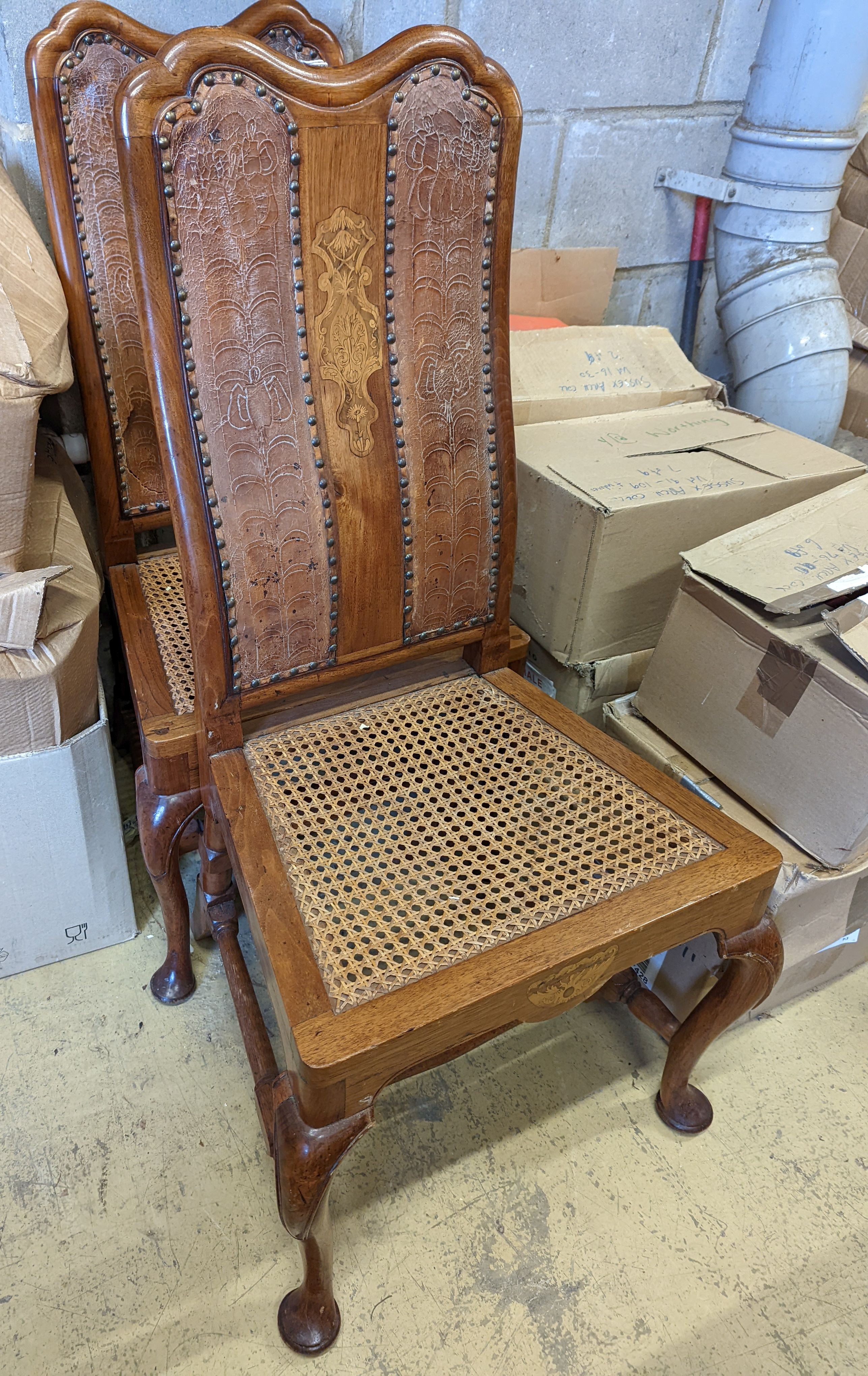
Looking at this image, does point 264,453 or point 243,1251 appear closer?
point 264,453

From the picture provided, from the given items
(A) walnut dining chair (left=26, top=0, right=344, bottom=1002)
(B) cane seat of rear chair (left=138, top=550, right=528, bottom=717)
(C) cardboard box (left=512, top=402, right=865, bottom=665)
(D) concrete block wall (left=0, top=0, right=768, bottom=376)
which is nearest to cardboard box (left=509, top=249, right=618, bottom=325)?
(D) concrete block wall (left=0, top=0, right=768, bottom=376)

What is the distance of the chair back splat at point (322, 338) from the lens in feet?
2.77

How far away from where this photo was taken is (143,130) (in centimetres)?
80

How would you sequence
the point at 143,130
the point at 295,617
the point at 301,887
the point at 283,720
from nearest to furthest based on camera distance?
the point at 143,130, the point at 301,887, the point at 295,617, the point at 283,720

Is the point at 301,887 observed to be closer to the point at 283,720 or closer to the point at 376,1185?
the point at 283,720

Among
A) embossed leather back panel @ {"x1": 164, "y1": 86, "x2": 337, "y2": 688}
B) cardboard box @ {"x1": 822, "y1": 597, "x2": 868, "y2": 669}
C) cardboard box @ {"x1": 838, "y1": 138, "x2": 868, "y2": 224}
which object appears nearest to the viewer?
embossed leather back panel @ {"x1": 164, "y1": 86, "x2": 337, "y2": 688}

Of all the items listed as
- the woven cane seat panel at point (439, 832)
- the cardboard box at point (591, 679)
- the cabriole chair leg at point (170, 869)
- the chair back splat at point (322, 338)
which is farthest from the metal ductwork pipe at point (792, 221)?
the cabriole chair leg at point (170, 869)

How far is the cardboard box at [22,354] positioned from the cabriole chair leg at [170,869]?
369 mm

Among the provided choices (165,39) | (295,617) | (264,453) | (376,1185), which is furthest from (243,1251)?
(165,39)

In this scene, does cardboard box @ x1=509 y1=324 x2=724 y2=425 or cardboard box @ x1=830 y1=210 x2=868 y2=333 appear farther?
cardboard box @ x1=830 y1=210 x2=868 y2=333

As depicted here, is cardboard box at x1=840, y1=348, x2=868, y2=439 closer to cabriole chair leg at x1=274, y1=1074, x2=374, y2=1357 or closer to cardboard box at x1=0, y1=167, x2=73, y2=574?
cardboard box at x1=0, y1=167, x2=73, y2=574

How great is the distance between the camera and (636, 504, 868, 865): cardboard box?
43.3 inches

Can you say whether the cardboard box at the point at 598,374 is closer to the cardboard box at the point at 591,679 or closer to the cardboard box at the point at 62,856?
the cardboard box at the point at 591,679

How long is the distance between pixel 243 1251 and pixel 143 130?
1.32m
